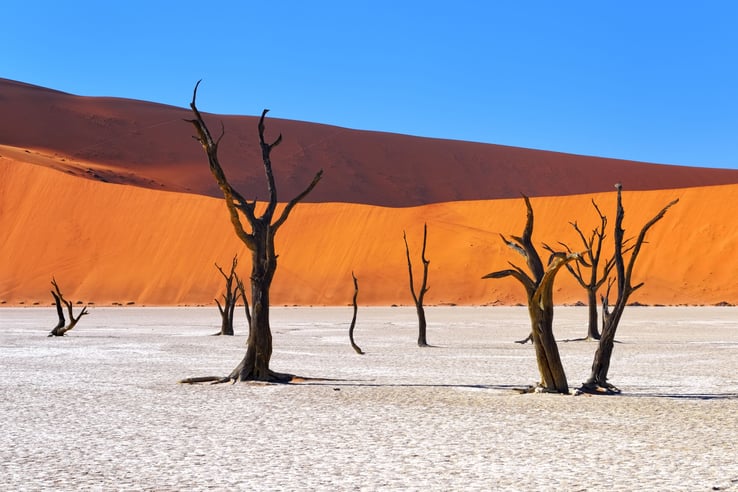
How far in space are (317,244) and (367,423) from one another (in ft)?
160

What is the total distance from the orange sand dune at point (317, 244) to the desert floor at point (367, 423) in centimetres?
3210

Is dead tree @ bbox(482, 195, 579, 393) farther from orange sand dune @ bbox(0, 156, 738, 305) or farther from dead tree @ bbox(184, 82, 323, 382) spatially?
orange sand dune @ bbox(0, 156, 738, 305)

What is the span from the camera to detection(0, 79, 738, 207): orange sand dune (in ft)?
276

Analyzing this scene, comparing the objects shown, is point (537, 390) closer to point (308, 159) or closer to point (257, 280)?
point (257, 280)

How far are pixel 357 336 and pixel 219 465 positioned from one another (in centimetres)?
1868

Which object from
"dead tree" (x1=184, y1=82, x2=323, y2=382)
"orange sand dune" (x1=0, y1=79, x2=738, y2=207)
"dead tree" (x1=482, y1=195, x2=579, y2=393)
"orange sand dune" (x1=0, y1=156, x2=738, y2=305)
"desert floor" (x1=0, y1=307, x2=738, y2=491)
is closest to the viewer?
"desert floor" (x1=0, y1=307, x2=738, y2=491)

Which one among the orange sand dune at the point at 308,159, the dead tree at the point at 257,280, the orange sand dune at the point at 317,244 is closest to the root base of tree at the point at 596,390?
the dead tree at the point at 257,280

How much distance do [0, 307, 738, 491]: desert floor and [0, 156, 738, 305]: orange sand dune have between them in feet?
105

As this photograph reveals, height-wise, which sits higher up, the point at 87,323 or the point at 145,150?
the point at 145,150

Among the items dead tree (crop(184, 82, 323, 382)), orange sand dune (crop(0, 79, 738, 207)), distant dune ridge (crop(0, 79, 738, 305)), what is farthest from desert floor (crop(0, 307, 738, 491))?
orange sand dune (crop(0, 79, 738, 207))

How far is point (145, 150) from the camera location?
288ft

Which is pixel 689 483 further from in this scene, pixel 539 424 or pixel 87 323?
pixel 87 323

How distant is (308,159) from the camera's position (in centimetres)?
9181

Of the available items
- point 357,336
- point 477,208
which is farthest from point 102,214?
point 357,336
